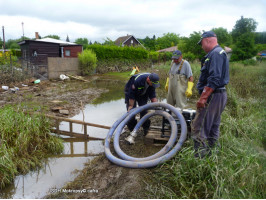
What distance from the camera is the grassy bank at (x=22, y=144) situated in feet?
10.8

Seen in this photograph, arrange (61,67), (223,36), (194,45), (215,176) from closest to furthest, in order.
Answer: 1. (215,176)
2. (61,67)
3. (194,45)
4. (223,36)

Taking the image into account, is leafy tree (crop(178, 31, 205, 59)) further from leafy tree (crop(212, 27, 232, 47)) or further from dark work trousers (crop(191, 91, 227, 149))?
dark work trousers (crop(191, 91, 227, 149))

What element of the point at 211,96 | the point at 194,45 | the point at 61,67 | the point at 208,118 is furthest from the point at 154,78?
the point at 194,45

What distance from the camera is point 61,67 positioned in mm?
15031

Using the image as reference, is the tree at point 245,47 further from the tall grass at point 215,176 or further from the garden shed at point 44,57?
the tall grass at point 215,176

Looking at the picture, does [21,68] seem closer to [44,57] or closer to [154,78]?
[44,57]

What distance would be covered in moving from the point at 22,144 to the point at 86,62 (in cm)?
1408

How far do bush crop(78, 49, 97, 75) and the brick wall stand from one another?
0.52m

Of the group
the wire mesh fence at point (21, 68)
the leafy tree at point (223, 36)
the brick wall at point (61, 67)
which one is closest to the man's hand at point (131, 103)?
the wire mesh fence at point (21, 68)

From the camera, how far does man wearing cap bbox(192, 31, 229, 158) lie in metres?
2.84

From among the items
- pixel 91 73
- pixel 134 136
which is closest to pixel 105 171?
pixel 134 136

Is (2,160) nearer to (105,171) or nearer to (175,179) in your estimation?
(105,171)

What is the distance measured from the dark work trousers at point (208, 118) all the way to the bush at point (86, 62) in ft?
49.6

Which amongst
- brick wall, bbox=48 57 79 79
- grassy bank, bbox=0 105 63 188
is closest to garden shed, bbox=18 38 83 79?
brick wall, bbox=48 57 79 79
